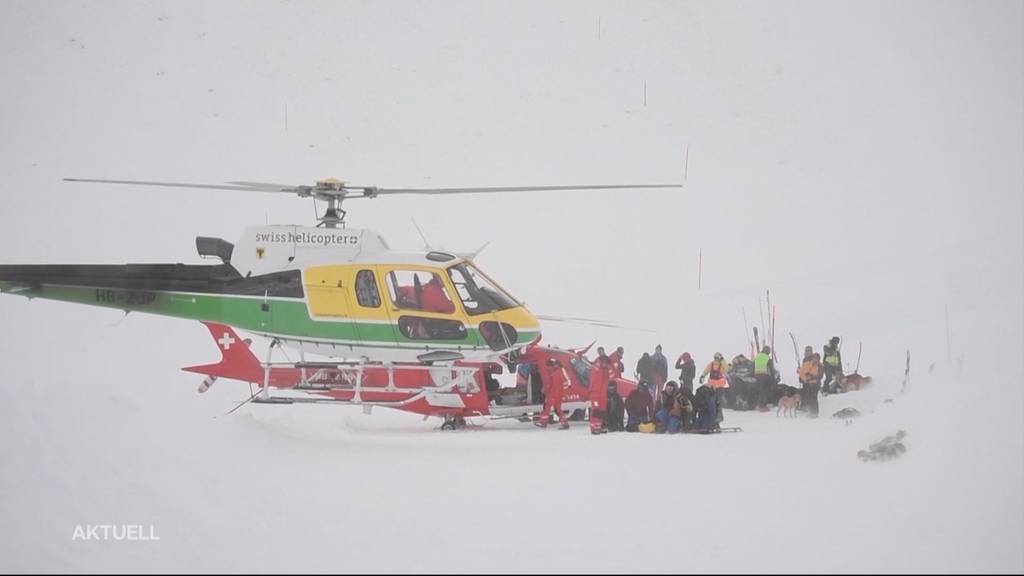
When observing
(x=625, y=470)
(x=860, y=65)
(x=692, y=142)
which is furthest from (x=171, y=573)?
(x=860, y=65)

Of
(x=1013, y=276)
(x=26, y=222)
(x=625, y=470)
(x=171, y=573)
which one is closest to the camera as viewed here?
(x=171, y=573)

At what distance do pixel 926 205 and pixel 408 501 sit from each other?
25.1 meters

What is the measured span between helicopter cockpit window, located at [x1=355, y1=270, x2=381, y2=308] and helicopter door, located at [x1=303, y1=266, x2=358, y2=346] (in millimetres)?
130

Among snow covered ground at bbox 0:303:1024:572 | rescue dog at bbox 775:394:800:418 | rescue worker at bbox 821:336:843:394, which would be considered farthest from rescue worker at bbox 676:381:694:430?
rescue worker at bbox 821:336:843:394

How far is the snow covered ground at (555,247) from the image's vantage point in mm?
7781

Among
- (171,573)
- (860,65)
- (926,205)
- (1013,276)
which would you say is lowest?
(171,573)

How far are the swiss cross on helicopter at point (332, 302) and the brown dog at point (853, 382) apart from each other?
18.4 feet

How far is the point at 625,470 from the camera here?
9273 millimetres

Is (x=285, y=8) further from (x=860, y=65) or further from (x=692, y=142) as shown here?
(x=860, y=65)

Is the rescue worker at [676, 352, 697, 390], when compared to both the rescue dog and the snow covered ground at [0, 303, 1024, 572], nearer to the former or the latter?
the rescue dog

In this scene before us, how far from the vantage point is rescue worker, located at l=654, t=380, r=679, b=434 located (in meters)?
12.0

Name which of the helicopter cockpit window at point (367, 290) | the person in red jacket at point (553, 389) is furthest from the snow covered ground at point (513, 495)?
the helicopter cockpit window at point (367, 290)

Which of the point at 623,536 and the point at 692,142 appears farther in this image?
the point at 692,142

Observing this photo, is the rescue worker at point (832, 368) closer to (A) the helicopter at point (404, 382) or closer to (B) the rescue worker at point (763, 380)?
(B) the rescue worker at point (763, 380)
